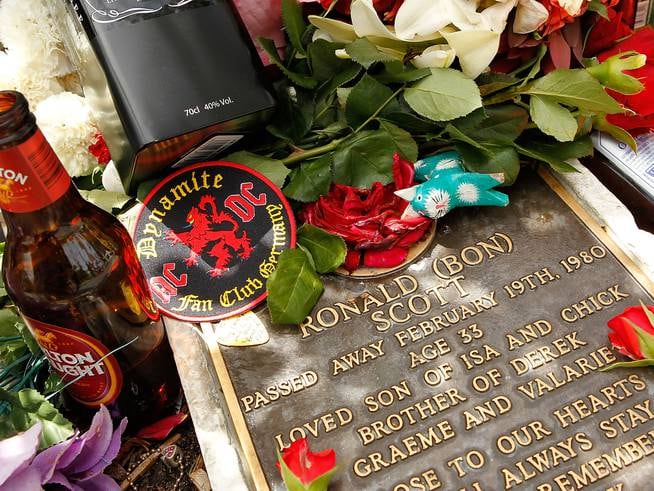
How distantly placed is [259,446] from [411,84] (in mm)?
641

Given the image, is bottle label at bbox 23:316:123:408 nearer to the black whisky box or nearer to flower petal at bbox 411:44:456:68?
the black whisky box

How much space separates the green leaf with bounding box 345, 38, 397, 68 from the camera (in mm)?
1045

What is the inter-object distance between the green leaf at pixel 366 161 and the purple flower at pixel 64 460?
0.54m

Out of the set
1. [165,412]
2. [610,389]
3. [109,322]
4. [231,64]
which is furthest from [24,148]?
[610,389]

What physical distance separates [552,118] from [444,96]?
199 mm

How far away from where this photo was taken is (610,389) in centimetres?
98

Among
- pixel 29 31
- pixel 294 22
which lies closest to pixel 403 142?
pixel 294 22

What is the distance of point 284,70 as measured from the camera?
114cm

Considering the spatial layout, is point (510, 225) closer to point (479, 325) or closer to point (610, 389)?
point (479, 325)

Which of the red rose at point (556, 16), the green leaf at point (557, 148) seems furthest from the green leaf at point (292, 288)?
the red rose at point (556, 16)

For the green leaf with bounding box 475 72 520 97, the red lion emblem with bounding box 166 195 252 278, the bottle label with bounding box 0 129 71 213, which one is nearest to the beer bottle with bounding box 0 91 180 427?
the bottle label with bounding box 0 129 71 213

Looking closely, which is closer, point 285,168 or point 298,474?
point 298,474

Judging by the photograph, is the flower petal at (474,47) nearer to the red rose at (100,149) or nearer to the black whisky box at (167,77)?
the black whisky box at (167,77)

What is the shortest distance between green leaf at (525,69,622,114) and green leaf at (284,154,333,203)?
1.23 ft
